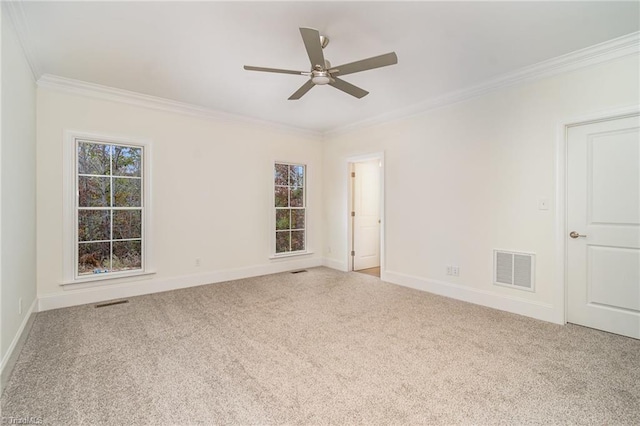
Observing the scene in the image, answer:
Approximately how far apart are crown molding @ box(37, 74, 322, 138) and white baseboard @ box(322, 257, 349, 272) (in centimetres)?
272

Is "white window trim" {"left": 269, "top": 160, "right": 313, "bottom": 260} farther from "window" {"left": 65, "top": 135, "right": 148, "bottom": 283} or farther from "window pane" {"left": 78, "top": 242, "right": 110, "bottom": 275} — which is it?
"window pane" {"left": 78, "top": 242, "right": 110, "bottom": 275}

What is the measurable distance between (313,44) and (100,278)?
3.77m

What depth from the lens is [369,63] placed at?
241 cm

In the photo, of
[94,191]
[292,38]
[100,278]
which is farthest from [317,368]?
[94,191]

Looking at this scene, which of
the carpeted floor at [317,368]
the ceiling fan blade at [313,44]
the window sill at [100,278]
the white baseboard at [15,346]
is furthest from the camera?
the window sill at [100,278]

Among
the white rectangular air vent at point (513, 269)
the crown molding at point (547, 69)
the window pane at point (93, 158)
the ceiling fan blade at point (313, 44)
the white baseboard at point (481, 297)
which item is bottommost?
the white baseboard at point (481, 297)

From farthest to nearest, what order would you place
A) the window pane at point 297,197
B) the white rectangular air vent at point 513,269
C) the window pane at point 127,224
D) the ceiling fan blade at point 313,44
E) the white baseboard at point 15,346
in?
the window pane at point 297,197
the window pane at point 127,224
the white rectangular air vent at point 513,269
the white baseboard at point 15,346
the ceiling fan blade at point 313,44

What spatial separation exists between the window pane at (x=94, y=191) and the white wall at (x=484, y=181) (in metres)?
3.81

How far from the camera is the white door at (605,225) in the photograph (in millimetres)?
2801

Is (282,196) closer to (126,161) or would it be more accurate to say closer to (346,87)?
(126,161)

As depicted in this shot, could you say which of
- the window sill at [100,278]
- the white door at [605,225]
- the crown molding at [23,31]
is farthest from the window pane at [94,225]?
the white door at [605,225]

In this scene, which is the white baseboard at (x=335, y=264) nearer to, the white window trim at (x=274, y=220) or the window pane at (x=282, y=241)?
the white window trim at (x=274, y=220)

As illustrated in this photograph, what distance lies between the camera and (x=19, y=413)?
69.8 inches

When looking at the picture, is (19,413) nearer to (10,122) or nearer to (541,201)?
(10,122)
